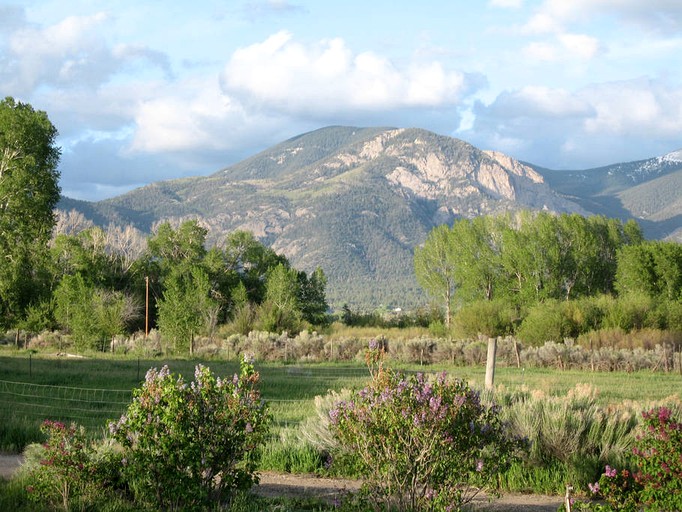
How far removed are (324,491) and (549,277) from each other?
5439 cm

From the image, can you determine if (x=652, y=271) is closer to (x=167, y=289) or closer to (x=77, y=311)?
(x=167, y=289)

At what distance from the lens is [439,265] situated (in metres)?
73.0

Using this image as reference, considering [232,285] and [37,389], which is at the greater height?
[232,285]

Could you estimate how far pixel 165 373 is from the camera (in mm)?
7227

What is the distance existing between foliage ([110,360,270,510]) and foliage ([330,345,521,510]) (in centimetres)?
86

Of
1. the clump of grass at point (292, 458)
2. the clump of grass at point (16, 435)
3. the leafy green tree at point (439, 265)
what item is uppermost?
the leafy green tree at point (439, 265)

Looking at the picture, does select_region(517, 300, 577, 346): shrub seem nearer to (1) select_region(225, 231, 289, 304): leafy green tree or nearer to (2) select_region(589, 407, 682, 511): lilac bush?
(1) select_region(225, 231, 289, 304): leafy green tree

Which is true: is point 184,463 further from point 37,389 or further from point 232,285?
point 232,285

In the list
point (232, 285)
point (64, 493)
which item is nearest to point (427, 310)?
point (232, 285)

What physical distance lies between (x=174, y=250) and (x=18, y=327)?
2162cm

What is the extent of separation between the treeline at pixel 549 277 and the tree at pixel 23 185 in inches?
1093

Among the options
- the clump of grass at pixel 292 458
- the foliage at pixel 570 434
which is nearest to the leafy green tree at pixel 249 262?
the clump of grass at pixel 292 458

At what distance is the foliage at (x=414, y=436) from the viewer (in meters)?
6.95

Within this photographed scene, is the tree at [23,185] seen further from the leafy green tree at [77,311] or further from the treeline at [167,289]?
the treeline at [167,289]
